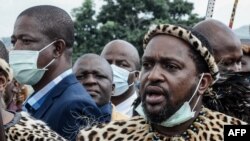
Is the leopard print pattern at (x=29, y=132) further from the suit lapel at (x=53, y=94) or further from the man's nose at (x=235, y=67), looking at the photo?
the man's nose at (x=235, y=67)

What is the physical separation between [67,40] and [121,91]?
Answer: 237cm

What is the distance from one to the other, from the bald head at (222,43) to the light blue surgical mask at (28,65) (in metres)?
1.23

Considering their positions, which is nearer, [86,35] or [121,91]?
[121,91]

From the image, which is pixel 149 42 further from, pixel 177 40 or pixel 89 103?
pixel 89 103

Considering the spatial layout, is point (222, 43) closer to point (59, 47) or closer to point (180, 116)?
point (59, 47)

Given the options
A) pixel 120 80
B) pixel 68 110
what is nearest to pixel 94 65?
pixel 120 80

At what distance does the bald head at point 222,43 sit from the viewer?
4.90 m

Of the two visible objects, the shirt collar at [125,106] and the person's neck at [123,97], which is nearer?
the shirt collar at [125,106]

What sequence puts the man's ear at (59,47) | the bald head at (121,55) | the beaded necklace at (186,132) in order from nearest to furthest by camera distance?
the beaded necklace at (186,132) → the man's ear at (59,47) → the bald head at (121,55)

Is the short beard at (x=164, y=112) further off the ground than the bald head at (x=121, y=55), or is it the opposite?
the short beard at (x=164, y=112)

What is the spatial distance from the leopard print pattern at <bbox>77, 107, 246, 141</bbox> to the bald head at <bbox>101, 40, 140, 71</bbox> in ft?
12.0

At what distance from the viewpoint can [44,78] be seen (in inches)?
195

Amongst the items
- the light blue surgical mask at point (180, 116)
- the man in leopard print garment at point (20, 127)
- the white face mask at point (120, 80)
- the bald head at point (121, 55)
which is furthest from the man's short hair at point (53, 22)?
the bald head at point (121, 55)

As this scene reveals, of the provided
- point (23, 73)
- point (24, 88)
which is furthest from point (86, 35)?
point (23, 73)
